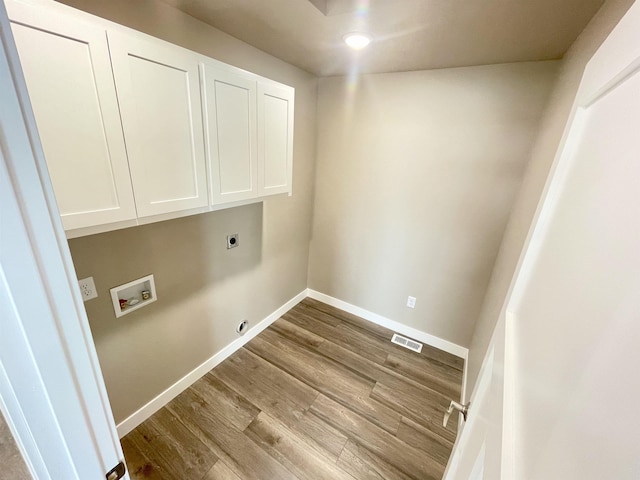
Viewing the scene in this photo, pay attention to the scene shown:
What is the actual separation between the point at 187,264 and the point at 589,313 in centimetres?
184

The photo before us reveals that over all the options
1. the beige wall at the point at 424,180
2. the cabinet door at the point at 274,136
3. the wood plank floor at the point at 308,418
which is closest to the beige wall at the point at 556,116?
the beige wall at the point at 424,180

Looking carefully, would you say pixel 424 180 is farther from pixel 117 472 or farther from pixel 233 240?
pixel 117 472

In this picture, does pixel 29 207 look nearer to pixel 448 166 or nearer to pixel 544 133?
pixel 544 133

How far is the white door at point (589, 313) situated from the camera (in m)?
0.25

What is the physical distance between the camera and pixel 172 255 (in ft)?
5.24

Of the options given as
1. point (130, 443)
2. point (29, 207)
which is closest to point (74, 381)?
point (29, 207)

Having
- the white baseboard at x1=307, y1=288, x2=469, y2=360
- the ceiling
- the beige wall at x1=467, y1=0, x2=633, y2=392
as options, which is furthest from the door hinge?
the white baseboard at x1=307, y1=288, x2=469, y2=360

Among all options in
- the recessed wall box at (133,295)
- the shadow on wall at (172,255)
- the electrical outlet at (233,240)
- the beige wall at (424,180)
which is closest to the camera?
the shadow on wall at (172,255)

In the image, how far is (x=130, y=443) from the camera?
1.55 m

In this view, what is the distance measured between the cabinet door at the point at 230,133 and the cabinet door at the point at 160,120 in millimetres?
56

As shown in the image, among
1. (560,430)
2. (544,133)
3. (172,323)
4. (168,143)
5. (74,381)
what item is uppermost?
(544,133)

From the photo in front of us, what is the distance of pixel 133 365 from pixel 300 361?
1.20 m

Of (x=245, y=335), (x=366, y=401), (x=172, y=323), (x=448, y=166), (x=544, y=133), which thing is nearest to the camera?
(x=544, y=133)

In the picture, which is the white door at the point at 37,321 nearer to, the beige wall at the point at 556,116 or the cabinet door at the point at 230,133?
the cabinet door at the point at 230,133
